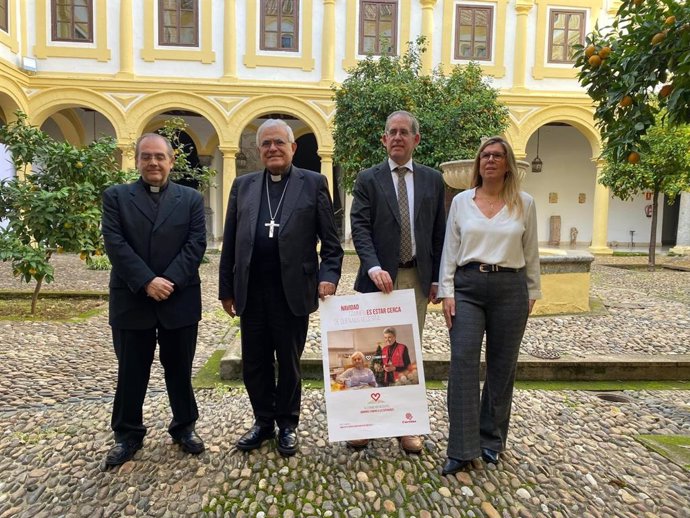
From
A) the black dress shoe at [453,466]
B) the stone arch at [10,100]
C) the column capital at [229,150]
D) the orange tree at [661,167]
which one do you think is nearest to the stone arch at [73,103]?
the stone arch at [10,100]

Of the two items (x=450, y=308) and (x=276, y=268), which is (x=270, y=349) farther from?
(x=450, y=308)

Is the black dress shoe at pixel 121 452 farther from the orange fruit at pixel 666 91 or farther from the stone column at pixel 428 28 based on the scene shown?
the stone column at pixel 428 28

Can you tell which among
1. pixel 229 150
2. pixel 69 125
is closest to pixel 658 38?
pixel 229 150

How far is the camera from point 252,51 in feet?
50.8

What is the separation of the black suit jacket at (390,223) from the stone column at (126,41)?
580 inches

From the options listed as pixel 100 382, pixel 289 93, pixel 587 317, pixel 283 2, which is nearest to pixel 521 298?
pixel 100 382

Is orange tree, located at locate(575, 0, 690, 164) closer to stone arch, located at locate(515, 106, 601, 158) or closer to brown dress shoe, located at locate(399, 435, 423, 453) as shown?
brown dress shoe, located at locate(399, 435, 423, 453)

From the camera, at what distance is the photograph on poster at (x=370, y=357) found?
265 cm

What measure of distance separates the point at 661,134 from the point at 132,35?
14.4m

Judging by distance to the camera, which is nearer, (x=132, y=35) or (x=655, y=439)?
(x=655, y=439)

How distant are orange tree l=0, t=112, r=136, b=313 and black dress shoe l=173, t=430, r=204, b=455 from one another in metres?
4.42

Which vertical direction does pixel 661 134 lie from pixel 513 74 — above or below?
below

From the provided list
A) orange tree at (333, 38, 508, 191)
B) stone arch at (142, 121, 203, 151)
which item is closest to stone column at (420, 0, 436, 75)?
orange tree at (333, 38, 508, 191)

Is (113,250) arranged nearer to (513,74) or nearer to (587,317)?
(587,317)
